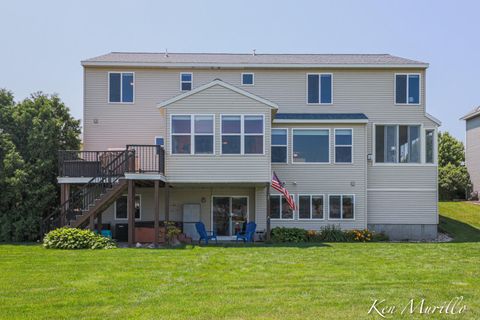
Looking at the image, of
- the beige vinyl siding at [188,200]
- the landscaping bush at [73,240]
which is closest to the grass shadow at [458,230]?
the beige vinyl siding at [188,200]

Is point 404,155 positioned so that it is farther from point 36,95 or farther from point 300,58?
point 36,95

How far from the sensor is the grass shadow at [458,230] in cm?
2166

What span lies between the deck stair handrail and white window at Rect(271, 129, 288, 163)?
601cm

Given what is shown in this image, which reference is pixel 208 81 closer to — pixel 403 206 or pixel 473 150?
pixel 403 206

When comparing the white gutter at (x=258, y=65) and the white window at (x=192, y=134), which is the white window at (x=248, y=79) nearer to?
the white gutter at (x=258, y=65)

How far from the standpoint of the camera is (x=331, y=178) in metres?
22.1

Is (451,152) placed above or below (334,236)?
above

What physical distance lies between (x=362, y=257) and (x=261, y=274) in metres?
4.21

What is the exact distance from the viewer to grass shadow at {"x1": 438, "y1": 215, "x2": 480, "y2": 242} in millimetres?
21661

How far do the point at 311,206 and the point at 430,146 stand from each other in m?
5.67

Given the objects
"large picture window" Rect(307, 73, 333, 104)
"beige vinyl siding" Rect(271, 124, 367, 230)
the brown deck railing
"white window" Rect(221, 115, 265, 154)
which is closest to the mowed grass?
"beige vinyl siding" Rect(271, 124, 367, 230)

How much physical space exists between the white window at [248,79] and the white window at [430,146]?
771 cm

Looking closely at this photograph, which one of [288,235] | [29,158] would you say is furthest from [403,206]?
[29,158]

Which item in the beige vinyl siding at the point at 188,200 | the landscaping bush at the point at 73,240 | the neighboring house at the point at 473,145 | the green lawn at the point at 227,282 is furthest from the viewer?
the neighboring house at the point at 473,145
